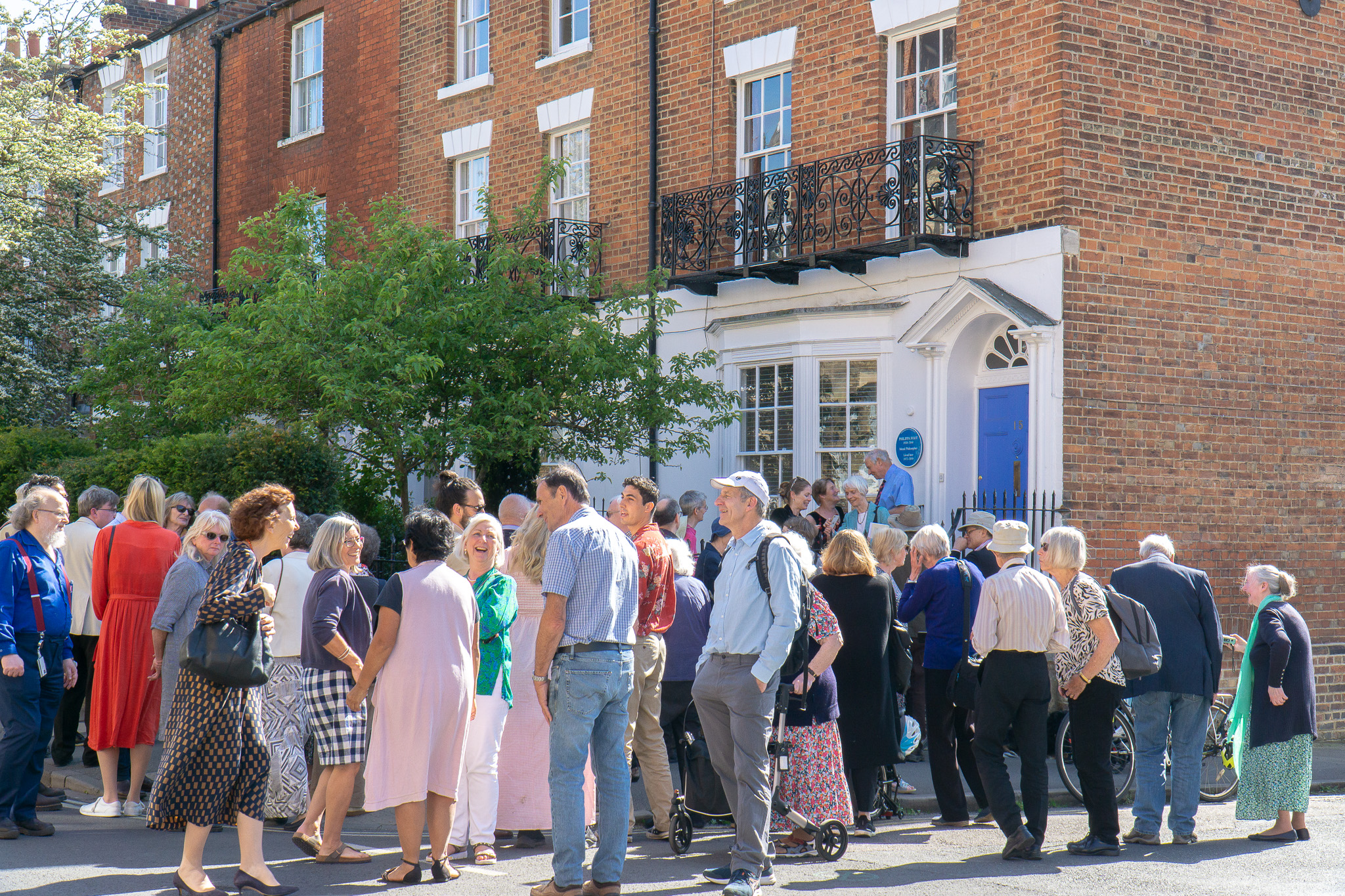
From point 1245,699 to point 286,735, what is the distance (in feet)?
20.5

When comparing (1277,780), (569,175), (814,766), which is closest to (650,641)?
(814,766)

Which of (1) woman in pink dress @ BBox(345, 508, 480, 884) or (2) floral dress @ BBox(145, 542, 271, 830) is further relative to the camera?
(1) woman in pink dress @ BBox(345, 508, 480, 884)

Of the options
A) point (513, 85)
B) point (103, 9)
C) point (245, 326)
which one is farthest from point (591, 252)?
point (103, 9)

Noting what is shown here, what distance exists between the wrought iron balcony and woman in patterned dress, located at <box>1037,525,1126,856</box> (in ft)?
19.3

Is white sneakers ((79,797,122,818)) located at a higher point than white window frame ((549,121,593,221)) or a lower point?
lower

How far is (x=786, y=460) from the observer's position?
15742 mm

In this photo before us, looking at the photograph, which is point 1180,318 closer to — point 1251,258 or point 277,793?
point 1251,258

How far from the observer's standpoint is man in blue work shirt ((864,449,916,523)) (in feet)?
44.5

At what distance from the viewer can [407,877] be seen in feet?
22.8

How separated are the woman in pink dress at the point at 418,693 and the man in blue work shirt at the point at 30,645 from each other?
244 cm

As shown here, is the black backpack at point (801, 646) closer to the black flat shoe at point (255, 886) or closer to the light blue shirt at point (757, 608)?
the light blue shirt at point (757, 608)

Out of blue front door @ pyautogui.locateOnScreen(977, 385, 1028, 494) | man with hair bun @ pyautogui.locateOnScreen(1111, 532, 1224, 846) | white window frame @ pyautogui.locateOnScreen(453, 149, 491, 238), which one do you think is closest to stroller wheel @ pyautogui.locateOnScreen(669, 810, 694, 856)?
man with hair bun @ pyautogui.locateOnScreen(1111, 532, 1224, 846)

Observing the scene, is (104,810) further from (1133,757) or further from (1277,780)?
(1277,780)

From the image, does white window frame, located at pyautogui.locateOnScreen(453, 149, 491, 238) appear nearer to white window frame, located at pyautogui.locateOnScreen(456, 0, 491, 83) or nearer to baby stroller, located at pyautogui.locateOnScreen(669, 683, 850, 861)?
white window frame, located at pyautogui.locateOnScreen(456, 0, 491, 83)
